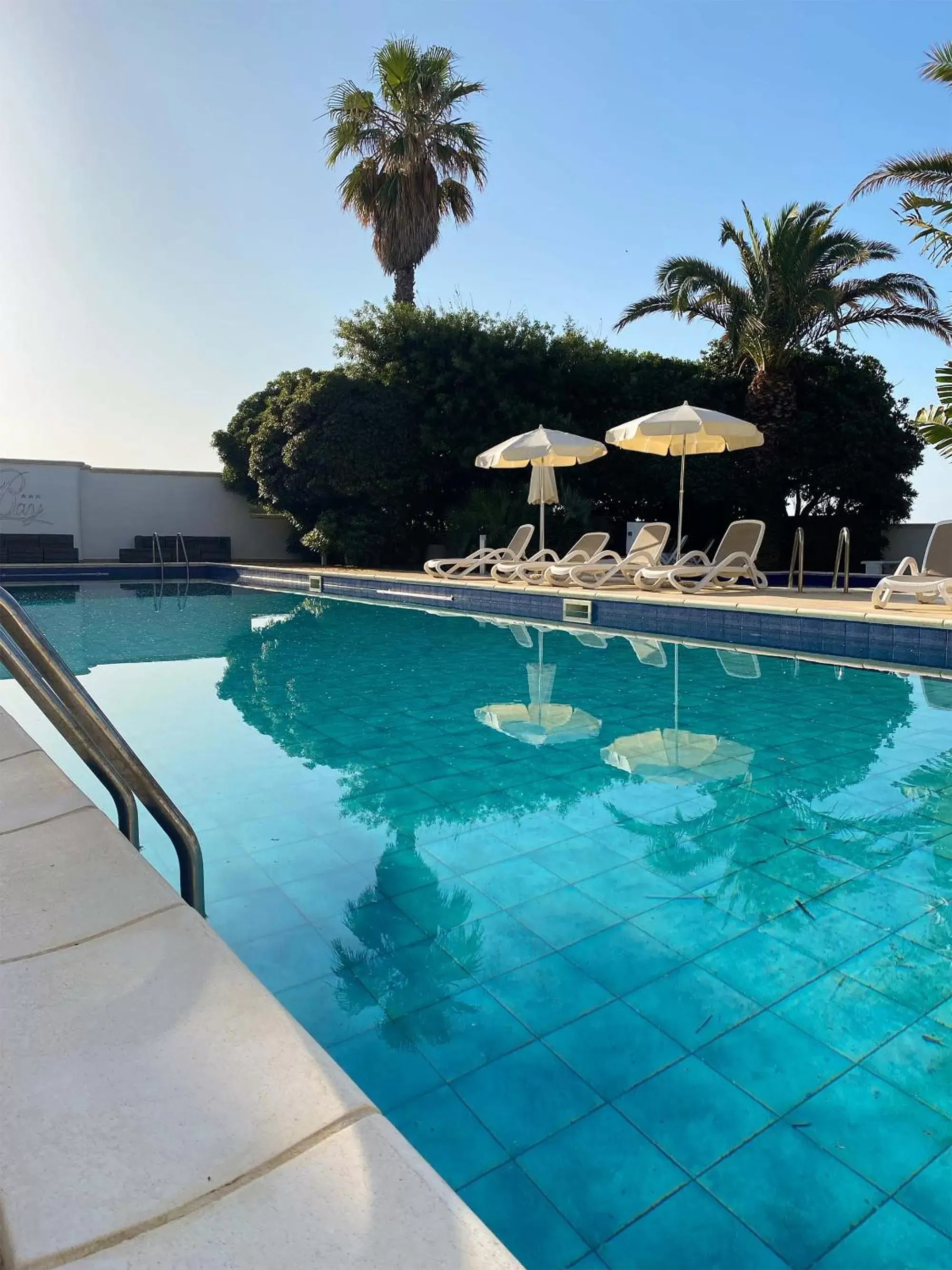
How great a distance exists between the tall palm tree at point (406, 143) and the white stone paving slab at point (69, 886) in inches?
695

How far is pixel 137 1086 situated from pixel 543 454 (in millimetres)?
11381

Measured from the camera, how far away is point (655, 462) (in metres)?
16.8

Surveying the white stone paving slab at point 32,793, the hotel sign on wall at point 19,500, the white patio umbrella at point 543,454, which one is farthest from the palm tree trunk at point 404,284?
the white stone paving slab at point 32,793

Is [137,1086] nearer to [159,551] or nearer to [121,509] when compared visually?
[159,551]

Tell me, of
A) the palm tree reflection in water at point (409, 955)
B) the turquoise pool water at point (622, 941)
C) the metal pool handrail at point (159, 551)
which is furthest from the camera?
the metal pool handrail at point (159, 551)

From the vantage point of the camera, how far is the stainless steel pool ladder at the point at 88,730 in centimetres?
207

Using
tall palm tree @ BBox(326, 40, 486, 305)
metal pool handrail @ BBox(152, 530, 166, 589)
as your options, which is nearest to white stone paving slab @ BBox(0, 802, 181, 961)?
metal pool handrail @ BBox(152, 530, 166, 589)

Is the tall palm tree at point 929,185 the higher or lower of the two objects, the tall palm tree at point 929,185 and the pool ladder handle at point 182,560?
the higher

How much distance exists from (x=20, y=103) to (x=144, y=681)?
726 centimetres

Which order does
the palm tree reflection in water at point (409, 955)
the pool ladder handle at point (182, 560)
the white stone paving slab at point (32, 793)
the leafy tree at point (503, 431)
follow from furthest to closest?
the leafy tree at point (503, 431) < the pool ladder handle at point (182, 560) < the white stone paving slab at point (32, 793) < the palm tree reflection in water at point (409, 955)

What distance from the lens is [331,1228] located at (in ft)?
2.77

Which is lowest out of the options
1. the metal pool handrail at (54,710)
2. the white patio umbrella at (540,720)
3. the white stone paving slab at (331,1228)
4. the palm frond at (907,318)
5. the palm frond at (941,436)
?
the white patio umbrella at (540,720)

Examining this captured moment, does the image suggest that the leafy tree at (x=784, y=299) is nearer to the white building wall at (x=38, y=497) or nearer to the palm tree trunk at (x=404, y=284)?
the palm tree trunk at (x=404, y=284)

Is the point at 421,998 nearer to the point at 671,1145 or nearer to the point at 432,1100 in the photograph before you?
the point at 432,1100
